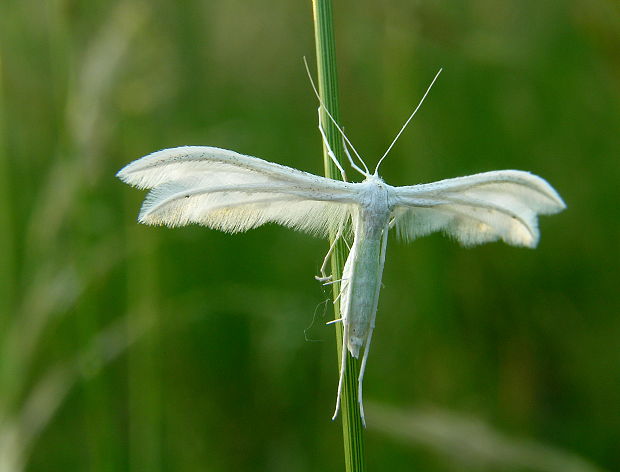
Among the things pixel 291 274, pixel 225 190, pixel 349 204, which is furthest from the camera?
pixel 291 274


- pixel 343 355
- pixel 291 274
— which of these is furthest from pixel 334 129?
pixel 291 274

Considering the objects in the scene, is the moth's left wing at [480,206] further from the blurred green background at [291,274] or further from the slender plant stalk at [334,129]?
the blurred green background at [291,274]

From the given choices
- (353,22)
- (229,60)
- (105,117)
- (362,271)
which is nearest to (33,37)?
(229,60)

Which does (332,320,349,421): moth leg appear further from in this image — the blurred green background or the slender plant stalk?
the blurred green background

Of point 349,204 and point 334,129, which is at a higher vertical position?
point 334,129

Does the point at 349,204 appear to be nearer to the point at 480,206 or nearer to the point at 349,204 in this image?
the point at 349,204

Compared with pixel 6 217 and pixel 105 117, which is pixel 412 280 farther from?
pixel 6 217

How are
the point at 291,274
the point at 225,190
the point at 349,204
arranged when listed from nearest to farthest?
the point at 225,190
the point at 349,204
the point at 291,274
